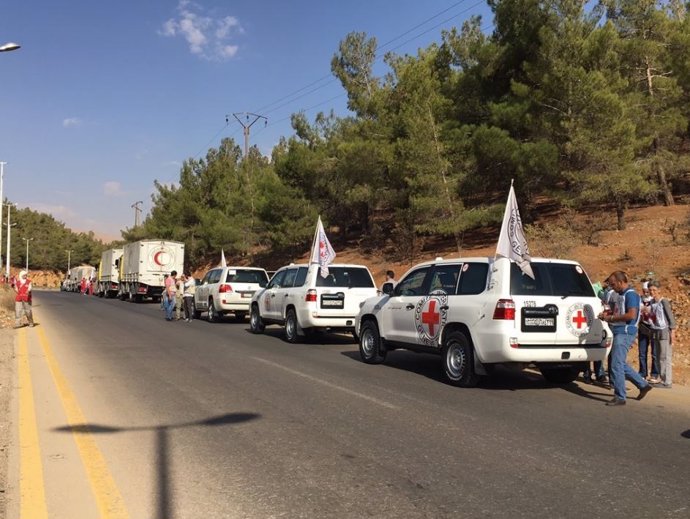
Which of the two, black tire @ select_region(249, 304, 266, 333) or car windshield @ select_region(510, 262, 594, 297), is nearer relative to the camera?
car windshield @ select_region(510, 262, 594, 297)

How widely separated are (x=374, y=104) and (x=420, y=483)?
29.3 metres

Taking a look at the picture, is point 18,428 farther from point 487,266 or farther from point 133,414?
point 487,266

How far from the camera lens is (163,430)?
6.31 m

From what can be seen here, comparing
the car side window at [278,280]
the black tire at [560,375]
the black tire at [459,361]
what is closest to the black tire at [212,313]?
the car side window at [278,280]

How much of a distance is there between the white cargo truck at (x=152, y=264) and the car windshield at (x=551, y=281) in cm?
2927

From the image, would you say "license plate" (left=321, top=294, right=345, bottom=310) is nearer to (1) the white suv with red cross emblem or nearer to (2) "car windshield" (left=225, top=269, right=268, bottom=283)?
(1) the white suv with red cross emblem

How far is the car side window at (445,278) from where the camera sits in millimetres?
9438

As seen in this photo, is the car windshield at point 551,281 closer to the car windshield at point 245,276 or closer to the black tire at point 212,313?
the car windshield at point 245,276

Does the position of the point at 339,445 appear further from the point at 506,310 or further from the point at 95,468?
the point at 506,310

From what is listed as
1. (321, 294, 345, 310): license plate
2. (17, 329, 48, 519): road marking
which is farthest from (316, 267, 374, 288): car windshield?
(17, 329, 48, 519): road marking

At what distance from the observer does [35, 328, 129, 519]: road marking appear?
423 centimetres

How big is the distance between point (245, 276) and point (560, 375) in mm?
13024

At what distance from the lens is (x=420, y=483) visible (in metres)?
4.78

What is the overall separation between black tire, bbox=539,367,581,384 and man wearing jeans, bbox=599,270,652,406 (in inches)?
62.8
